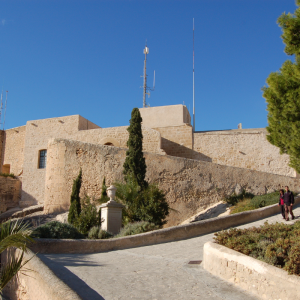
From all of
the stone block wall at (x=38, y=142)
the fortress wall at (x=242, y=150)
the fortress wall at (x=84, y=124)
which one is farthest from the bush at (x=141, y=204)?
the fortress wall at (x=84, y=124)

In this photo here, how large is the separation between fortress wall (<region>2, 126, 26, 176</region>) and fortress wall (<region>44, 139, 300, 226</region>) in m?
10.7

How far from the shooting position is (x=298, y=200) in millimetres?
15297

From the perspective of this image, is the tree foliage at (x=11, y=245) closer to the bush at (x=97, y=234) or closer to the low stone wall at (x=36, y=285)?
the low stone wall at (x=36, y=285)

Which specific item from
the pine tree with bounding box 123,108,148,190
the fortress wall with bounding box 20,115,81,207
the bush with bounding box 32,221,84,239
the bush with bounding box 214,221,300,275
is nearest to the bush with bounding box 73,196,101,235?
the bush with bounding box 32,221,84,239

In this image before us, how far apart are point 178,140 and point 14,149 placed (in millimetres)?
14181

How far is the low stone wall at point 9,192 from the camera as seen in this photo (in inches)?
956

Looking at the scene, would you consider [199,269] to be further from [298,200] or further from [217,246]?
[298,200]

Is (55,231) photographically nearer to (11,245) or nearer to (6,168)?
(11,245)

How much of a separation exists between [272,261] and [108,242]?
169 inches

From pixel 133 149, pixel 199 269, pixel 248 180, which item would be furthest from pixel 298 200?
pixel 199 269

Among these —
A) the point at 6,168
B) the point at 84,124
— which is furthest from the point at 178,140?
the point at 6,168

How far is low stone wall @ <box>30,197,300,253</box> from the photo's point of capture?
7.17m

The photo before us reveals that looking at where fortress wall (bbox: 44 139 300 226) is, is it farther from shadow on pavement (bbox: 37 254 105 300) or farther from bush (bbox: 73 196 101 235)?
shadow on pavement (bbox: 37 254 105 300)

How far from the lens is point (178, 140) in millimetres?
22734
